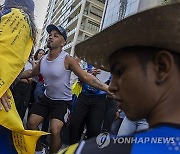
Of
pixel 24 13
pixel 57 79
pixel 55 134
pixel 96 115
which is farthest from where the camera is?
pixel 96 115

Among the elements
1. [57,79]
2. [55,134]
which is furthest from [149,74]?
[57,79]

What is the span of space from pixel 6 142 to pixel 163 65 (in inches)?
69.4

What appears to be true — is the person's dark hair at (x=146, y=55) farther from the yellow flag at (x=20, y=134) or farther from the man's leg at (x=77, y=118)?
the man's leg at (x=77, y=118)

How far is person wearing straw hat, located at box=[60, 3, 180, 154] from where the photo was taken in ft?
2.83

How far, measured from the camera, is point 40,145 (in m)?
4.14

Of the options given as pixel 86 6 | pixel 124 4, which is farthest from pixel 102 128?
pixel 86 6

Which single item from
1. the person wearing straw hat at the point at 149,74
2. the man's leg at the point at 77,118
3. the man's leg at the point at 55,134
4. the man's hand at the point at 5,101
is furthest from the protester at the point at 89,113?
the person wearing straw hat at the point at 149,74

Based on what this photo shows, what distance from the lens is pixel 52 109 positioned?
3803 mm

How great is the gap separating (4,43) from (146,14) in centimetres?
161

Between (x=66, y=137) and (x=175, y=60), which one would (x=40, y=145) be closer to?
(x=66, y=137)

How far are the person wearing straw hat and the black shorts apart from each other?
276 centimetres

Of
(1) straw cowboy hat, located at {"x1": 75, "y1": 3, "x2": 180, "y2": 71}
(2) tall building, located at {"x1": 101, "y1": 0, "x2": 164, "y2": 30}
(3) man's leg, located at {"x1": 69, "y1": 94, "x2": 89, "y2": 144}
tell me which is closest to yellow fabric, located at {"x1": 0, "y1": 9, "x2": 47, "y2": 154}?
(1) straw cowboy hat, located at {"x1": 75, "y1": 3, "x2": 180, "y2": 71}

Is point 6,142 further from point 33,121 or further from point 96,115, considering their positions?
point 96,115

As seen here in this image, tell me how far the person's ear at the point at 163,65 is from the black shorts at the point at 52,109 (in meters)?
2.84
